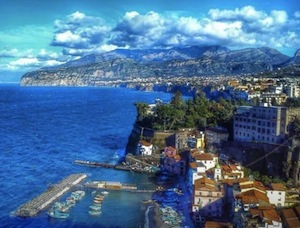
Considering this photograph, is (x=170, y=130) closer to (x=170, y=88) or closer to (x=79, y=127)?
(x=79, y=127)

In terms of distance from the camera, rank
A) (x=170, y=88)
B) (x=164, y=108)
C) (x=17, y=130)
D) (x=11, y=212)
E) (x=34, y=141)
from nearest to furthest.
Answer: (x=11, y=212) → (x=164, y=108) → (x=34, y=141) → (x=17, y=130) → (x=170, y=88)

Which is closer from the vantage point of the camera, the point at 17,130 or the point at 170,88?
the point at 17,130

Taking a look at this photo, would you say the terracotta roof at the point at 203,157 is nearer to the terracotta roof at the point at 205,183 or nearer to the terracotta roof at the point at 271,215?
the terracotta roof at the point at 205,183

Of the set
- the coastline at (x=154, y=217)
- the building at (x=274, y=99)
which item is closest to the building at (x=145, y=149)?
the coastline at (x=154, y=217)

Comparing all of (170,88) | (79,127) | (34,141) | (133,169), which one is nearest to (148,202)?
(133,169)

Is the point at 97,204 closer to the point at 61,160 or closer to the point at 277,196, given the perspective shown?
the point at 277,196

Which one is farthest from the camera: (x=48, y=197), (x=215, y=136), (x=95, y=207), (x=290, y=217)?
(x=215, y=136)

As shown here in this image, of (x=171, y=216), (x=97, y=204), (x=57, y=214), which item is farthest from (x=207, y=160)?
(x=57, y=214)
